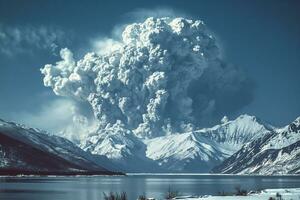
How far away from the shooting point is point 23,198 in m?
118

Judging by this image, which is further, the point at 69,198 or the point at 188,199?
the point at 69,198

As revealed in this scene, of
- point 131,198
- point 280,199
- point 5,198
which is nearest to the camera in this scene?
point 280,199

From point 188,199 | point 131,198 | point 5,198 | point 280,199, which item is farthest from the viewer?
point 131,198

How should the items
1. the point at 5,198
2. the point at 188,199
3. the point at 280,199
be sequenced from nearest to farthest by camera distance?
the point at 280,199 → the point at 188,199 → the point at 5,198

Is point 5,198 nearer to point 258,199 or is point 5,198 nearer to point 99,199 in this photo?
point 99,199

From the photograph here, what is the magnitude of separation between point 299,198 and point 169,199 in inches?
878

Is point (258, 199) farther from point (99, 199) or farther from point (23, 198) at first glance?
point (23, 198)

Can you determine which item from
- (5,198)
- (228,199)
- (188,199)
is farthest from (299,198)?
(5,198)

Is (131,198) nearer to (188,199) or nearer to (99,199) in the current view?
(99,199)

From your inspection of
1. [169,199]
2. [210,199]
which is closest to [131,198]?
[169,199]

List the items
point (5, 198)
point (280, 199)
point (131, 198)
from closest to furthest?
point (280, 199)
point (5, 198)
point (131, 198)

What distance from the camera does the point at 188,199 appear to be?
310 ft

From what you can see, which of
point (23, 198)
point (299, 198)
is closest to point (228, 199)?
point (299, 198)

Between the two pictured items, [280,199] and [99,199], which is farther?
[99,199]
